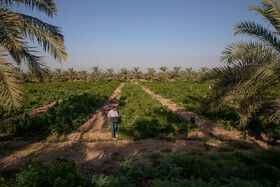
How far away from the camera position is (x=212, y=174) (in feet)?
10.6

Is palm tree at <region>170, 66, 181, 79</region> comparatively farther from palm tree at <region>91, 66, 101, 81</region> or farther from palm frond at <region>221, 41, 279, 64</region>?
palm frond at <region>221, 41, 279, 64</region>

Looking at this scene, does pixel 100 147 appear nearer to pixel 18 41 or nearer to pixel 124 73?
pixel 18 41

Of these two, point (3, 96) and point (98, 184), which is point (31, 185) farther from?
point (3, 96)

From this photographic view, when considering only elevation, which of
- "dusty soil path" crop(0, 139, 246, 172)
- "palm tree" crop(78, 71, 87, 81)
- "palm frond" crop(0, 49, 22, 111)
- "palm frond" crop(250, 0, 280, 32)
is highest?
"palm tree" crop(78, 71, 87, 81)

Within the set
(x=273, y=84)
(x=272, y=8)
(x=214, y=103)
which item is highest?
(x=272, y=8)

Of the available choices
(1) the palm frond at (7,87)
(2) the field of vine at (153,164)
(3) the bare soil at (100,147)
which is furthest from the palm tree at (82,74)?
(1) the palm frond at (7,87)

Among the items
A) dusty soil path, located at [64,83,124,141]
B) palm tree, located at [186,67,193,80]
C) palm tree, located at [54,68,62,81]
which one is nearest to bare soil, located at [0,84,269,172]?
dusty soil path, located at [64,83,124,141]

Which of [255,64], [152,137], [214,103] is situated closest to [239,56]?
[255,64]

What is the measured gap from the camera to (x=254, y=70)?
361cm

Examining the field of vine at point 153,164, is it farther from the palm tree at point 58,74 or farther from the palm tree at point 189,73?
the palm tree at point 58,74

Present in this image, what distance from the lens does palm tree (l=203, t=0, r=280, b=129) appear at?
356 cm

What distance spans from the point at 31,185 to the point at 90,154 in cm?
338

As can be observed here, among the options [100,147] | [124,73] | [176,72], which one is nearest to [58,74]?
[124,73]

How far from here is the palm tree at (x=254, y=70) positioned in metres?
3.56
